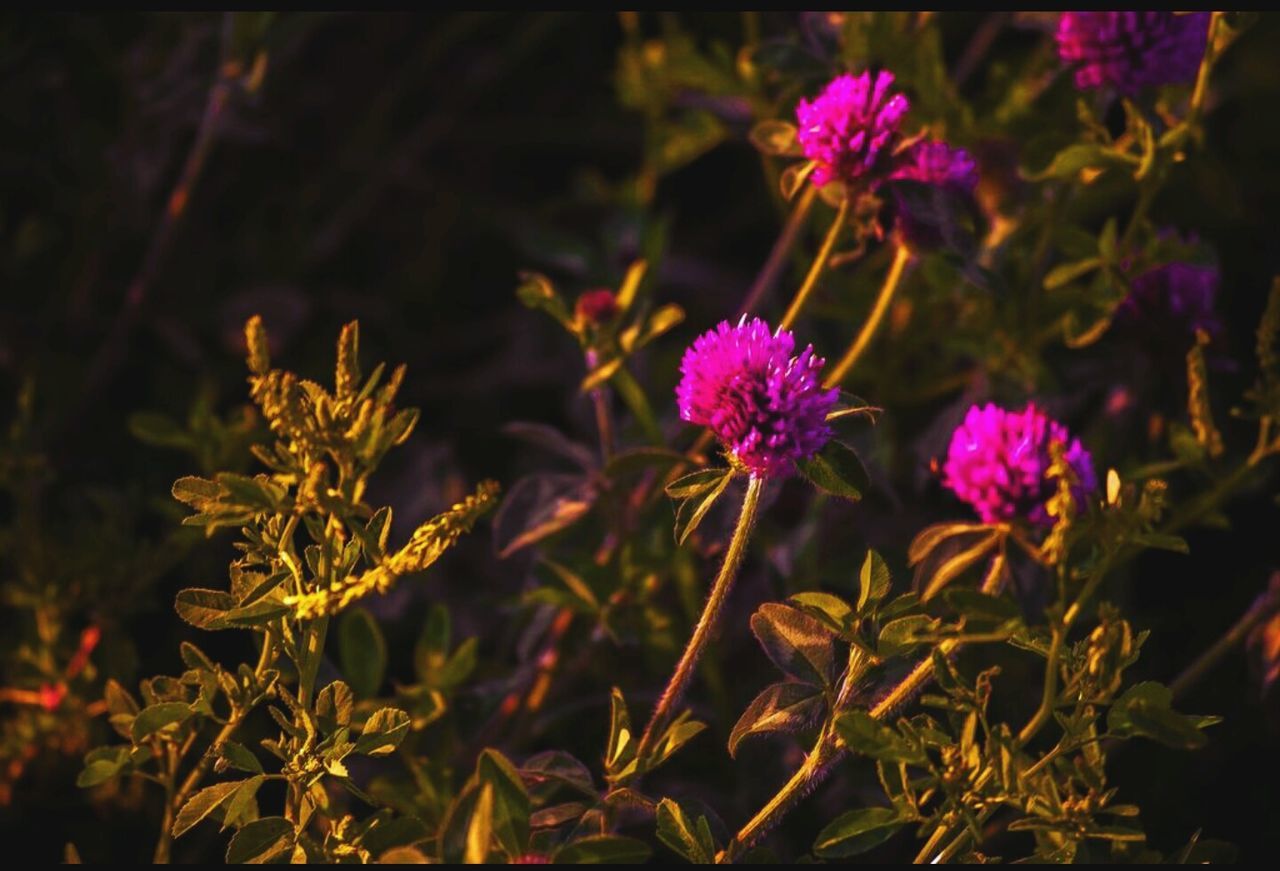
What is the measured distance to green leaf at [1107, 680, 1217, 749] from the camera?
0.99 m

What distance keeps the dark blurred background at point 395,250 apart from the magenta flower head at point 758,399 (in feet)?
1.75

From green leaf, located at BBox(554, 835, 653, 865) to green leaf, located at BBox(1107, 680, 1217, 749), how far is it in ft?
1.18

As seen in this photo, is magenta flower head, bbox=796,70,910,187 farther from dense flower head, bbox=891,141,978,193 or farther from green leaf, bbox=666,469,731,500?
green leaf, bbox=666,469,731,500

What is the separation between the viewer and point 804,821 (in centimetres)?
159

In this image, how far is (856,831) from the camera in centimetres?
105

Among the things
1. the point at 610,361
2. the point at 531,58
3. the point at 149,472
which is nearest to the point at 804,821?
the point at 610,361

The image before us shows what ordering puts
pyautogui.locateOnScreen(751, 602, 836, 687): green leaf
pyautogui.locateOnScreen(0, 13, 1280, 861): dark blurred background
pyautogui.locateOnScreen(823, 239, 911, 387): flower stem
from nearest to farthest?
1. pyautogui.locateOnScreen(751, 602, 836, 687): green leaf
2. pyautogui.locateOnScreen(823, 239, 911, 387): flower stem
3. pyautogui.locateOnScreen(0, 13, 1280, 861): dark blurred background

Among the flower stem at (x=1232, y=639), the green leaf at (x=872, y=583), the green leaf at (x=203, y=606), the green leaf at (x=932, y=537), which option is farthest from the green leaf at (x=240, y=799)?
the flower stem at (x=1232, y=639)

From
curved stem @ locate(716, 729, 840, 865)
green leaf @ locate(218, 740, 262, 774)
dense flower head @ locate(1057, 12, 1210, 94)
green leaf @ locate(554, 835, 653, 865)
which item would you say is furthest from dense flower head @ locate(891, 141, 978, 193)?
green leaf @ locate(218, 740, 262, 774)

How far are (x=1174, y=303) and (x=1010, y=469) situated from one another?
453mm

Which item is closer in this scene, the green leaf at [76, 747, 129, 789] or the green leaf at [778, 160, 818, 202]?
the green leaf at [76, 747, 129, 789]

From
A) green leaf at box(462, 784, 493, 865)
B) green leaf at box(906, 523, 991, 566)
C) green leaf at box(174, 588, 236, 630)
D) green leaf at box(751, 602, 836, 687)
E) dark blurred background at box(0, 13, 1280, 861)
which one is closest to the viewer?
green leaf at box(462, 784, 493, 865)

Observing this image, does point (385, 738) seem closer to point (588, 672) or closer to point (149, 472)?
point (588, 672)

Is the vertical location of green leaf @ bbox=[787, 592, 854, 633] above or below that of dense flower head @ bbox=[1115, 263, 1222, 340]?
below
